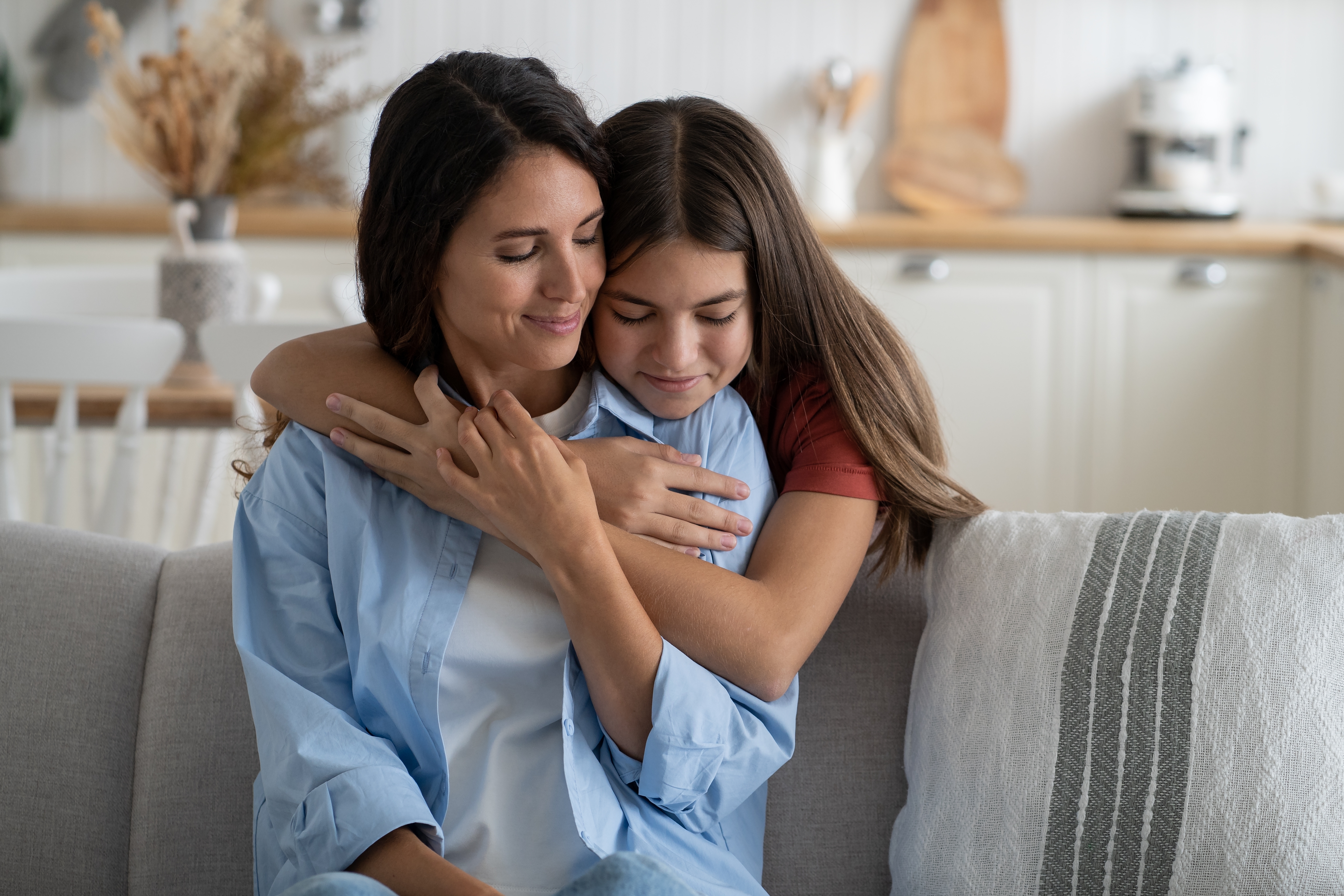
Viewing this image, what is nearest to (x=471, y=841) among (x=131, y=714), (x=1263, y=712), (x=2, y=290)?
(x=131, y=714)

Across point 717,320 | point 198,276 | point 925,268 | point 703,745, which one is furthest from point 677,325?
point 925,268

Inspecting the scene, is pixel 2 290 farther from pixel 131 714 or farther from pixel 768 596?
pixel 768 596

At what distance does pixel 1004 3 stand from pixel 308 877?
3.41 metres

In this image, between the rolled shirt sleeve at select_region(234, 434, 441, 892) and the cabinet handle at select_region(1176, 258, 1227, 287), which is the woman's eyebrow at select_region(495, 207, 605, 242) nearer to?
the rolled shirt sleeve at select_region(234, 434, 441, 892)

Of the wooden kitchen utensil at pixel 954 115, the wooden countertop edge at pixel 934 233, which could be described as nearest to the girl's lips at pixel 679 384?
the wooden countertop edge at pixel 934 233

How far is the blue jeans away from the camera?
2.81ft

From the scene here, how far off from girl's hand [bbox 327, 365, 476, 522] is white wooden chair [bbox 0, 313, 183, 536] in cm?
84

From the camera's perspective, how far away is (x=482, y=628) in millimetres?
1104

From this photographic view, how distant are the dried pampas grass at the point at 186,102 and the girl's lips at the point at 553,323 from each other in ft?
4.28

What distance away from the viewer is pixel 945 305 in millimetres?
3219

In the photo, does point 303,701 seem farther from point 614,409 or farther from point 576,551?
point 614,409

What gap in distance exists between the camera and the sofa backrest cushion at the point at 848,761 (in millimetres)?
1263

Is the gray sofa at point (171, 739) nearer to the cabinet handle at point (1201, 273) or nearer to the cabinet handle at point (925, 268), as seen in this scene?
the cabinet handle at point (925, 268)

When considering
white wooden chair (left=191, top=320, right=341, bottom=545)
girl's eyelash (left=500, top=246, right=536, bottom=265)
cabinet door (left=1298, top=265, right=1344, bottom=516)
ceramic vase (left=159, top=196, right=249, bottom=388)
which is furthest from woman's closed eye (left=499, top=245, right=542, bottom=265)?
cabinet door (left=1298, top=265, right=1344, bottom=516)
